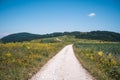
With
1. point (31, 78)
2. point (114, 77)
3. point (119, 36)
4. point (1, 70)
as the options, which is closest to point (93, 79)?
point (114, 77)

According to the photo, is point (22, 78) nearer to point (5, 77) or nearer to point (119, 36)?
point (5, 77)

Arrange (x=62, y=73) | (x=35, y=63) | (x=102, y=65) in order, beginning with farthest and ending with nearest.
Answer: (x=35, y=63) → (x=102, y=65) → (x=62, y=73)

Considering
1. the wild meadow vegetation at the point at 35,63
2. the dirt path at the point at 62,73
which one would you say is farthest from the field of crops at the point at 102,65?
the dirt path at the point at 62,73

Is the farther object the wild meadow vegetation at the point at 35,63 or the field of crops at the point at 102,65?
the wild meadow vegetation at the point at 35,63

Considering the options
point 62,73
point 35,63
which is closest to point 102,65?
point 62,73

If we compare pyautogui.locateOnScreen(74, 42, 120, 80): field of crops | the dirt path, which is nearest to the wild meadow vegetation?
pyautogui.locateOnScreen(74, 42, 120, 80): field of crops

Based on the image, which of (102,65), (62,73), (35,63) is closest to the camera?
(62,73)

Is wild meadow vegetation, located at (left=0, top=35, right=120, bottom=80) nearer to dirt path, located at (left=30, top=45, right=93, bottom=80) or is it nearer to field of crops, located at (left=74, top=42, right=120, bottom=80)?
field of crops, located at (left=74, top=42, right=120, bottom=80)

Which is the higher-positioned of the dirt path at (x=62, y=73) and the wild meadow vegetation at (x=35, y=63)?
the wild meadow vegetation at (x=35, y=63)

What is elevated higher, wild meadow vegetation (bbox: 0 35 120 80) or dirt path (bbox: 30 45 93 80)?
wild meadow vegetation (bbox: 0 35 120 80)

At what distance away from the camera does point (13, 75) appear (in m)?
10.4

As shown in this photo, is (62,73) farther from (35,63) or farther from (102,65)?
(35,63)

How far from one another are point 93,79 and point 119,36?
182 metres

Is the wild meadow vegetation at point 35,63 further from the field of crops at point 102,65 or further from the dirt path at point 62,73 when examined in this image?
the dirt path at point 62,73
